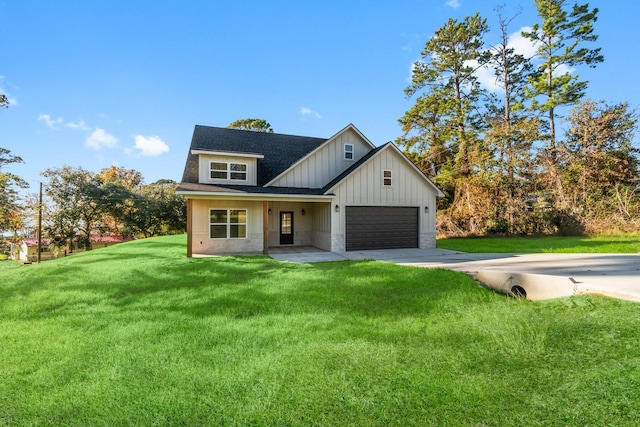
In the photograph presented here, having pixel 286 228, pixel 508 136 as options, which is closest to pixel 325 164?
pixel 286 228

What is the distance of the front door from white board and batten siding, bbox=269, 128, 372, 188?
1921 mm

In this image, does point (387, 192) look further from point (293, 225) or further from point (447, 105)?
point (447, 105)

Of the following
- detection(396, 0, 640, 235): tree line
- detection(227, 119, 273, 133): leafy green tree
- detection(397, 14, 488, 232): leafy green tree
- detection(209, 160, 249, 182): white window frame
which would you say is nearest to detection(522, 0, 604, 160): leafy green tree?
detection(396, 0, 640, 235): tree line

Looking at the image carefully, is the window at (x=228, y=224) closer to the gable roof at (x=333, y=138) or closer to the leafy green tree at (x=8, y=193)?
the gable roof at (x=333, y=138)

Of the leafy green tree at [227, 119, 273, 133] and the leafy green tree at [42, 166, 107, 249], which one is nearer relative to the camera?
the leafy green tree at [42, 166, 107, 249]

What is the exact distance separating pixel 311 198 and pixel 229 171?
4.55 metres

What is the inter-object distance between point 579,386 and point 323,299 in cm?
388

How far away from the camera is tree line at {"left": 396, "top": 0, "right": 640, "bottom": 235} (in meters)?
17.7

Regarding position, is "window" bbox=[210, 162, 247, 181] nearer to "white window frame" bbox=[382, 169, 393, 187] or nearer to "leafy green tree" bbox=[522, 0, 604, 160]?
"white window frame" bbox=[382, 169, 393, 187]

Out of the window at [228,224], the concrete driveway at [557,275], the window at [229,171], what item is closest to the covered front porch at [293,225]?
the window at [228,224]

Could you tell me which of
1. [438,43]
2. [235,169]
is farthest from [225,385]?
[438,43]

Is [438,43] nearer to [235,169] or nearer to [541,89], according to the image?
[541,89]

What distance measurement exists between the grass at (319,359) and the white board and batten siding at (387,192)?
7.22 metres

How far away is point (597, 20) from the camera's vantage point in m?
20.3
